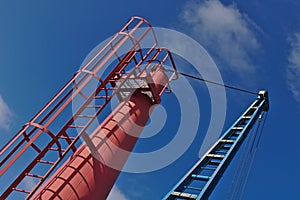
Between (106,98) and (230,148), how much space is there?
8.98m

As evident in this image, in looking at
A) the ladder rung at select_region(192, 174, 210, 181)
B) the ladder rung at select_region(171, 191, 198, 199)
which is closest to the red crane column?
the ladder rung at select_region(171, 191, 198, 199)

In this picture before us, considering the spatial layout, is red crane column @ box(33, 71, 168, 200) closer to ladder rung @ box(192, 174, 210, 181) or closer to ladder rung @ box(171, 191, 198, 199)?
ladder rung @ box(171, 191, 198, 199)

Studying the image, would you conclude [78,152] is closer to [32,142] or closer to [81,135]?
[81,135]

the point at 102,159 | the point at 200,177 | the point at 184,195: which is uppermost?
the point at 200,177

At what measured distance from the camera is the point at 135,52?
9953mm

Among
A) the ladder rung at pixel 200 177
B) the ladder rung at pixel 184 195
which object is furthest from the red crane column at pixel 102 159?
the ladder rung at pixel 200 177

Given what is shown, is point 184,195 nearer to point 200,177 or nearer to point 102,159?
point 200,177

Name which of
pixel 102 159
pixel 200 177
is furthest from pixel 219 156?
pixel 102 159

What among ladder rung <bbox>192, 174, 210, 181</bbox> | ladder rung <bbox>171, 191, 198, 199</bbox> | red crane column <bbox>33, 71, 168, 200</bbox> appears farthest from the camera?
ladder rung <bbox>192, 174, 210, 181</bbox>

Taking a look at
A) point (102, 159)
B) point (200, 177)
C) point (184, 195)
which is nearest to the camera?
point (102, 159)

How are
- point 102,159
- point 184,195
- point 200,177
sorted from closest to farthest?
point 102,159 → point 184,195 → point 200,177

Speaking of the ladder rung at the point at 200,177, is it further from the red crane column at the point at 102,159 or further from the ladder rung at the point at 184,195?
the red crane column at the point at 102,159

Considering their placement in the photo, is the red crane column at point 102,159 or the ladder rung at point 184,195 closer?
the red crane column at point 102,159

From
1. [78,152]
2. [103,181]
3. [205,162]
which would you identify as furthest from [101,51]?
[205,162]
